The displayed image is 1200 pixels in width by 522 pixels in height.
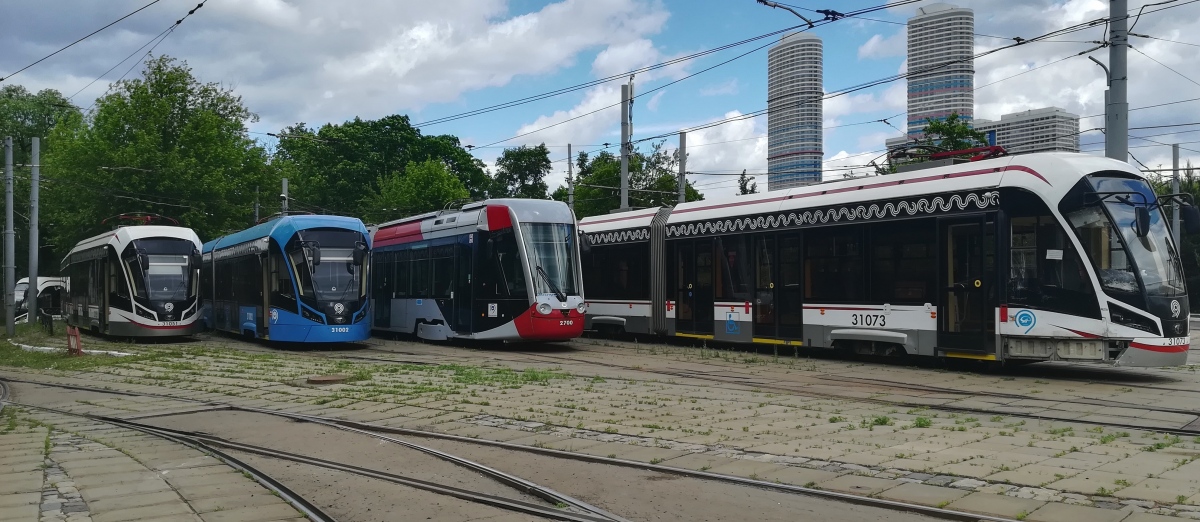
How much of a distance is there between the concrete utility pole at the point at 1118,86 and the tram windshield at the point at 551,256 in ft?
34.8

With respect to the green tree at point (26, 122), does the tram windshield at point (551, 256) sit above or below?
below

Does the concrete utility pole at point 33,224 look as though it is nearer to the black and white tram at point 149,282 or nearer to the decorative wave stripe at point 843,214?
the black and white tram at point 149,282

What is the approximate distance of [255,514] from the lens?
6246mm

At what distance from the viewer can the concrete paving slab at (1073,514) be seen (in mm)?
5684

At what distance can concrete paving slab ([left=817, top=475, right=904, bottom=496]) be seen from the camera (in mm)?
6562

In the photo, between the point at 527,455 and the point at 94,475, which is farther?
the point at 527,455

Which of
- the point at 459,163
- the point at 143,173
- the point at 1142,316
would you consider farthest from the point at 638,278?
the point at 459,163

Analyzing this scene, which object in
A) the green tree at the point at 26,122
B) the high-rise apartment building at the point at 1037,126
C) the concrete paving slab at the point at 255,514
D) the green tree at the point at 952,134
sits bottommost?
the concrete paving slab at the point at 255,514

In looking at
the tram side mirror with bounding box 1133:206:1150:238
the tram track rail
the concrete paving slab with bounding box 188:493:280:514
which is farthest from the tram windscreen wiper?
the concrete paving slab with bounding box 188:493:280:514

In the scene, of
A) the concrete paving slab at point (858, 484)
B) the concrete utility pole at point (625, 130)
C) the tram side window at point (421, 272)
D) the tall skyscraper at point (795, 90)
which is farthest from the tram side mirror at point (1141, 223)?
the tall skyscraper at point (795, 90)

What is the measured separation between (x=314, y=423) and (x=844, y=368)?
374 inches

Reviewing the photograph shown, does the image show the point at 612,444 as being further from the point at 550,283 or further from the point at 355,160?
the point at 355,160

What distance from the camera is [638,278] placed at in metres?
23.0

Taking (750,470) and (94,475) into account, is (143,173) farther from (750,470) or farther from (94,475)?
(750,470)
